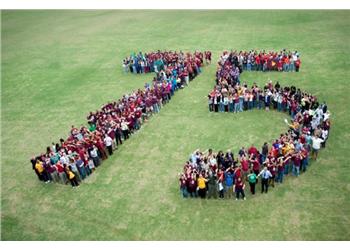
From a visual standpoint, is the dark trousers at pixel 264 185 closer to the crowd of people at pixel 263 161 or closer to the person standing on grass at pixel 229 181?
the crowd of people at pixel 263 161

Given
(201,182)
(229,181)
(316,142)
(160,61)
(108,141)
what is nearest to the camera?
(201,182)

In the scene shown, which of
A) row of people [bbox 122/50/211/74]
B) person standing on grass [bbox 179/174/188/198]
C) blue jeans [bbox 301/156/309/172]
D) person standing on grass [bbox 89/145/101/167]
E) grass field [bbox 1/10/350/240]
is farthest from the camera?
row of people [bbox 122/50/211/74]

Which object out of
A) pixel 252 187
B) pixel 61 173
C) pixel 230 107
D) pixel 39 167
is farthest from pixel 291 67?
pixel 39 167

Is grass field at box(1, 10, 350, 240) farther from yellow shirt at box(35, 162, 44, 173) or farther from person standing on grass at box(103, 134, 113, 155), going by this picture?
yellow shirt at box(35, 162, 44, 173)

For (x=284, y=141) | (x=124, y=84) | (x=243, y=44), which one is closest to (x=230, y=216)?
(x=284, y=141)

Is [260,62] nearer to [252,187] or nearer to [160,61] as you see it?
[160,61]

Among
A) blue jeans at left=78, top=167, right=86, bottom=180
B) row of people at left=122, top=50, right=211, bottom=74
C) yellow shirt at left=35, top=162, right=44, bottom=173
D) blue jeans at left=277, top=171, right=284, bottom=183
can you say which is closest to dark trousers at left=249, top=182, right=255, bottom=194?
blue jeans at left=277, top=171, right=284, bottom=183
